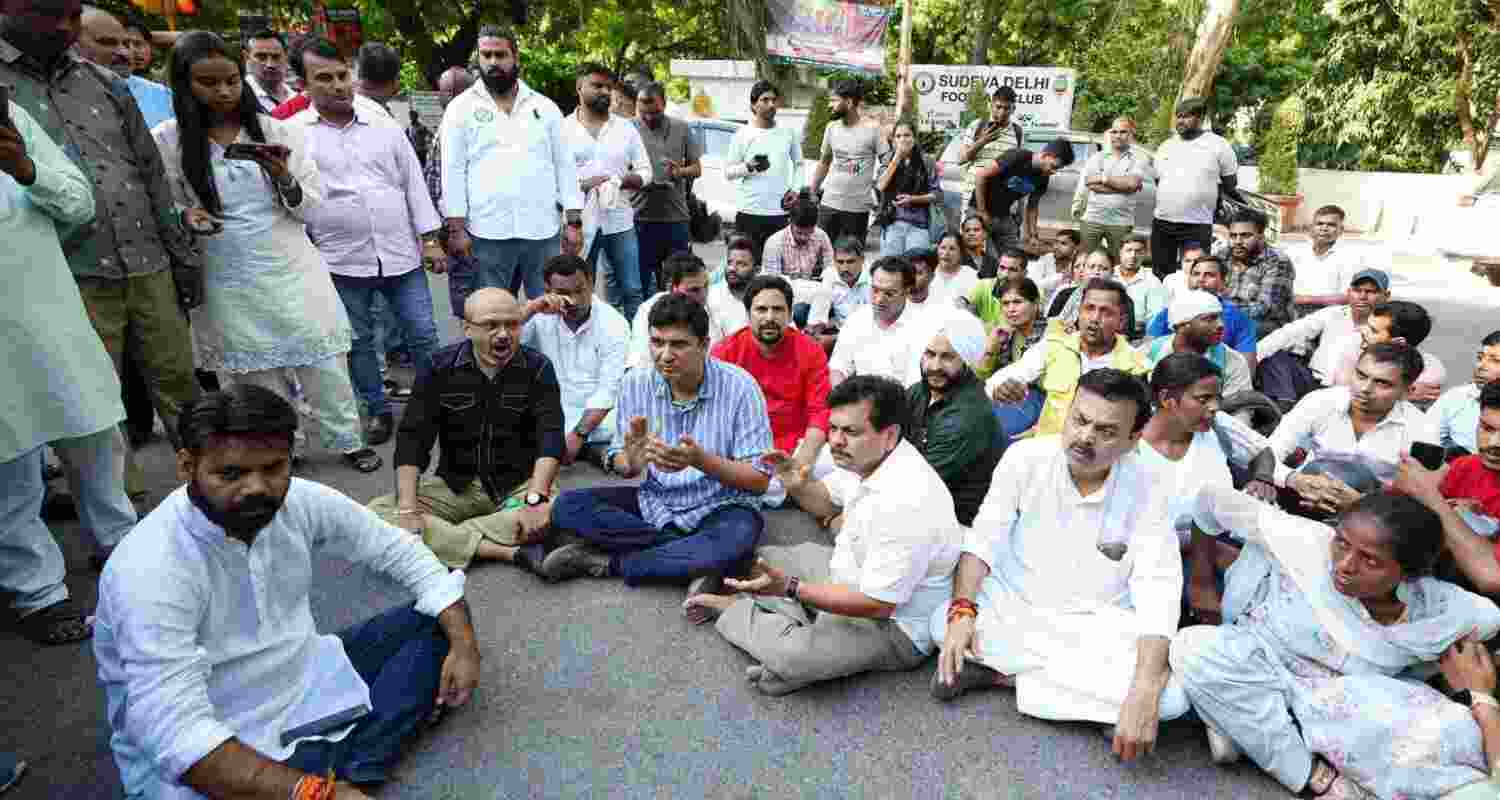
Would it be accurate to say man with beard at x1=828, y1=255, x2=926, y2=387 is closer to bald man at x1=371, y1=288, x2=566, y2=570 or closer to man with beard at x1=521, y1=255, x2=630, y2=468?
man with beard at x1=521, y1=255, x2=630, y2=468

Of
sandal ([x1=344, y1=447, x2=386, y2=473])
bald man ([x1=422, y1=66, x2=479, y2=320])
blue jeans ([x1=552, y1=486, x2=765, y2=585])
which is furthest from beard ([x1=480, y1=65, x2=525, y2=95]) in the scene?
blue jeans ([x1=552, y1=486, x2=765, y2=585])

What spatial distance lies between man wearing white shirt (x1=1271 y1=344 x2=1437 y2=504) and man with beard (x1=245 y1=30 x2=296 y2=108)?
16.3 ft

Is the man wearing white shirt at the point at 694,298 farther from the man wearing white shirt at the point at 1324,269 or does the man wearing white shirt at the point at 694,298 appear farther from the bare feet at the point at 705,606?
the man wearing white shirt at the point at 1324,269

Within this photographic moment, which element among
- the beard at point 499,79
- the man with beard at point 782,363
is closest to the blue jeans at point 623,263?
the beard at point 499,79

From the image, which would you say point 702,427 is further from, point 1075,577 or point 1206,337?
point 1206,337

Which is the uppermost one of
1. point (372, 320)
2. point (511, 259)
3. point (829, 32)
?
point (829, 32)

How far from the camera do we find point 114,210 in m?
3.33

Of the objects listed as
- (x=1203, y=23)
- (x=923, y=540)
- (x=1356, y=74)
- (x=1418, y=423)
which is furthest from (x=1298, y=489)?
(x=1356, y=74)

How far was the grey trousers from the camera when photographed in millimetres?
2734

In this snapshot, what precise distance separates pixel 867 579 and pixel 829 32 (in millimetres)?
14798

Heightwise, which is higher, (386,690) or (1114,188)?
(1114,188)

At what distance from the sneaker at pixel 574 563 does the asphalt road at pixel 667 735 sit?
22cm

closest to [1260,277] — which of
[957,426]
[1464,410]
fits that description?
[1464,410]

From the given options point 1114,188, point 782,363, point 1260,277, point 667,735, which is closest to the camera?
point 667,735
